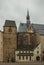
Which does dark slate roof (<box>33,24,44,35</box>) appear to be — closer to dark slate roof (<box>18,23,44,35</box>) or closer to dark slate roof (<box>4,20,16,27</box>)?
dark slate roof (<box>18,23,44,35</box>)

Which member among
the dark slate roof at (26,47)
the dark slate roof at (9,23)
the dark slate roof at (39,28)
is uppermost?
the dark slate roof at (9,23)

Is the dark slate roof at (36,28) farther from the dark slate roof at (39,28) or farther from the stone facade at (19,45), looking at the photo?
the stone facade at (19,45)

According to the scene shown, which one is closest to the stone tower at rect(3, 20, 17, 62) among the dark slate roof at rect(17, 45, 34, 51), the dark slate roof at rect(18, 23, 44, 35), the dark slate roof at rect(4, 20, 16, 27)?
the dark slate roof at rect(4, 20, 16, 27)

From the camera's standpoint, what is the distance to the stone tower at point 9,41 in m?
89.7

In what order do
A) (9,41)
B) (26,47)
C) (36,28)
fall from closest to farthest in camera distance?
(9,41)
(26,47)
(36,28)

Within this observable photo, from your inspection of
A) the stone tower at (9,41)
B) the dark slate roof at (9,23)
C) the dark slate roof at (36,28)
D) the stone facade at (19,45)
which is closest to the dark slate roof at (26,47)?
the stone facade at (19,45)

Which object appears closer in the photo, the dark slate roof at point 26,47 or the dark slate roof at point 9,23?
the dark slate roof at point 26,47

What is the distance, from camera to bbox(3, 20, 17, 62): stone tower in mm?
89669

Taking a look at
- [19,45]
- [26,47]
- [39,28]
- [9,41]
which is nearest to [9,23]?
[9,41]

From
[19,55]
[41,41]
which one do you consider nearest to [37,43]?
[41,41]

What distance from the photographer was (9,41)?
9044cm

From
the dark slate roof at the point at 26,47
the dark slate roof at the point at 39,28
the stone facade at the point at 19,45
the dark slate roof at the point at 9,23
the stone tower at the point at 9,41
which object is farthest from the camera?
the dark slate roof at the point at 39,28

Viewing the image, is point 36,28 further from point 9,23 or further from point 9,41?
point 9,41

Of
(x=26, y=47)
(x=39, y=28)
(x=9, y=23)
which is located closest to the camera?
(x=9, y=23)
